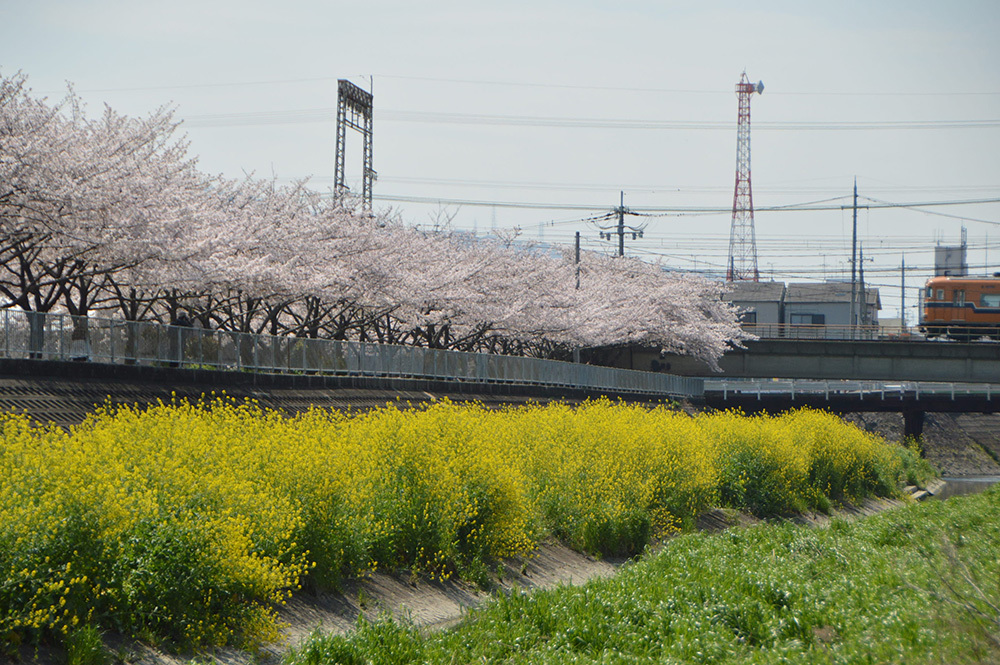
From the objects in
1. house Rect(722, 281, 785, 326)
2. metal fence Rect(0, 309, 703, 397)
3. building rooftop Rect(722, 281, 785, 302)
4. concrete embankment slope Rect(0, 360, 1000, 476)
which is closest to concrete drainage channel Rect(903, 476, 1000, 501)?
concrete embankment slope Rect(0, 360, 1000, 476)

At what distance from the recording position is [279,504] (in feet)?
34.4

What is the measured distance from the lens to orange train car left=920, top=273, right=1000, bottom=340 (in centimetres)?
5266

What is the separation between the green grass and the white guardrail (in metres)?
36.4

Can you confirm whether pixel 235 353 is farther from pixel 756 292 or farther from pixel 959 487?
pixel 756 292

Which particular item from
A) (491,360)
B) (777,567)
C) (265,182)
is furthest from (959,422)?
(777,567)

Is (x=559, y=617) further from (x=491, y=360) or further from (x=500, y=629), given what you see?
(x=491, y=360)

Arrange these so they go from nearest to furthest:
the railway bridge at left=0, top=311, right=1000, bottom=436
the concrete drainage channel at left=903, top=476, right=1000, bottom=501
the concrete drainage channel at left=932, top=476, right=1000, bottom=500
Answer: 1. the railway bridge at left=0, top=311, right=1000, bottom=436
2. the concrete drainage channel at left=903, top=476, right=1000, bottom=501
3. the concrete drainage channel at left=932, top=476, right=1000, bottom=500

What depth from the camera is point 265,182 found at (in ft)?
103

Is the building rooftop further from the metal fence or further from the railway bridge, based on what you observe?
the metal fence

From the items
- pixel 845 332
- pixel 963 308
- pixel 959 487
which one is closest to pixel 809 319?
pixel 845 332

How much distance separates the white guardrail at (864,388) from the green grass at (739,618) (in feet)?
119

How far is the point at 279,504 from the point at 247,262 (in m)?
15.7

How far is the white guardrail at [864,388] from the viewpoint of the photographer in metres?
47.6

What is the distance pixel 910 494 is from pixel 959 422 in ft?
123
